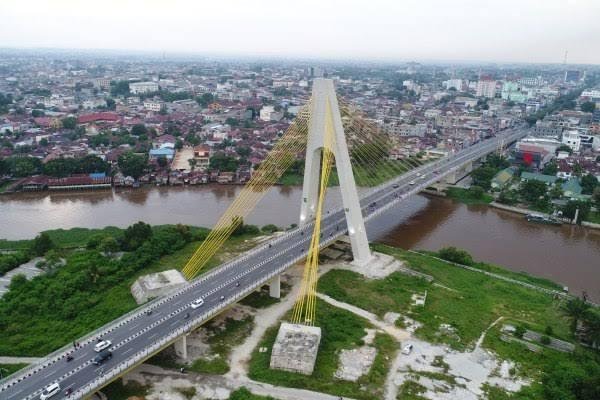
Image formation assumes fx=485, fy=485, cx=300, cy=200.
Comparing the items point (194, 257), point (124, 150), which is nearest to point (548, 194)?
point (194, 257)

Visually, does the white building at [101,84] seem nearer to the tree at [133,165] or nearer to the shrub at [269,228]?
the tree at [133,165]

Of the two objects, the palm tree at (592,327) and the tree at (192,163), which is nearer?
the palm tree at (592,327)

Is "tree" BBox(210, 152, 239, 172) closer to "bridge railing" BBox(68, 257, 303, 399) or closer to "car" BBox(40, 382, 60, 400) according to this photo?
"bridge railing" BBox(68, 257, 303, 399)

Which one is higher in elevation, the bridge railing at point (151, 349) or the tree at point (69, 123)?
the tree at point (69, 123)

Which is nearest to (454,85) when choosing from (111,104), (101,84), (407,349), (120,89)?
(120,89)

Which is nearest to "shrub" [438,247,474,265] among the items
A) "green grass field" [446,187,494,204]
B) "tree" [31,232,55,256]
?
"green grass field" [446,187,494,204]

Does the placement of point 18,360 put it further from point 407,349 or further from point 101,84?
point 101,84

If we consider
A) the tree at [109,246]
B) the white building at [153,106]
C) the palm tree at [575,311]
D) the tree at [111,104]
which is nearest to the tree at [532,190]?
the palm tree at [575,311]
